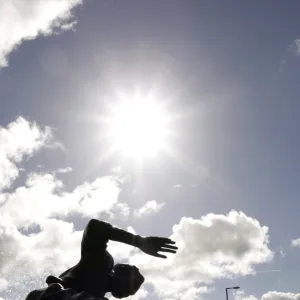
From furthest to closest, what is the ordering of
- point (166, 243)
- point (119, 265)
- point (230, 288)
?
point (230, 288), point (119, 265), point (166, 243)

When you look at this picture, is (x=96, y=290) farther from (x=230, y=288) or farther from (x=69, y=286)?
(x=230, y=288)

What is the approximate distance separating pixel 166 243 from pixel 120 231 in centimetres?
55

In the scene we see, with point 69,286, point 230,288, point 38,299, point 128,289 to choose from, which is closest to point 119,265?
point 128,289

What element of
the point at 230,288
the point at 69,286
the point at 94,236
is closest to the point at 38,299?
the point at 69,286

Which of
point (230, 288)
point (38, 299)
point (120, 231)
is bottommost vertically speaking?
point (38, 299)

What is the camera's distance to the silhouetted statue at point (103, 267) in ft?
15.3

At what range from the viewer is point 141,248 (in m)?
4.68

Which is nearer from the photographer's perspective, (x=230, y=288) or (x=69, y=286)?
(x=69, y=286)

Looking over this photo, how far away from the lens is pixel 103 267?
4.91 m

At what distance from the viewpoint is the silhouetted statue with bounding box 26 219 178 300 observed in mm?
4664

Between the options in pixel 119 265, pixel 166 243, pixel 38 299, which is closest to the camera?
pixel 38 299

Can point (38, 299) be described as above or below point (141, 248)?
below

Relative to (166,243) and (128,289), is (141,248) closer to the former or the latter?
(166,243)

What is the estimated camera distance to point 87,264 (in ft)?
16.1
